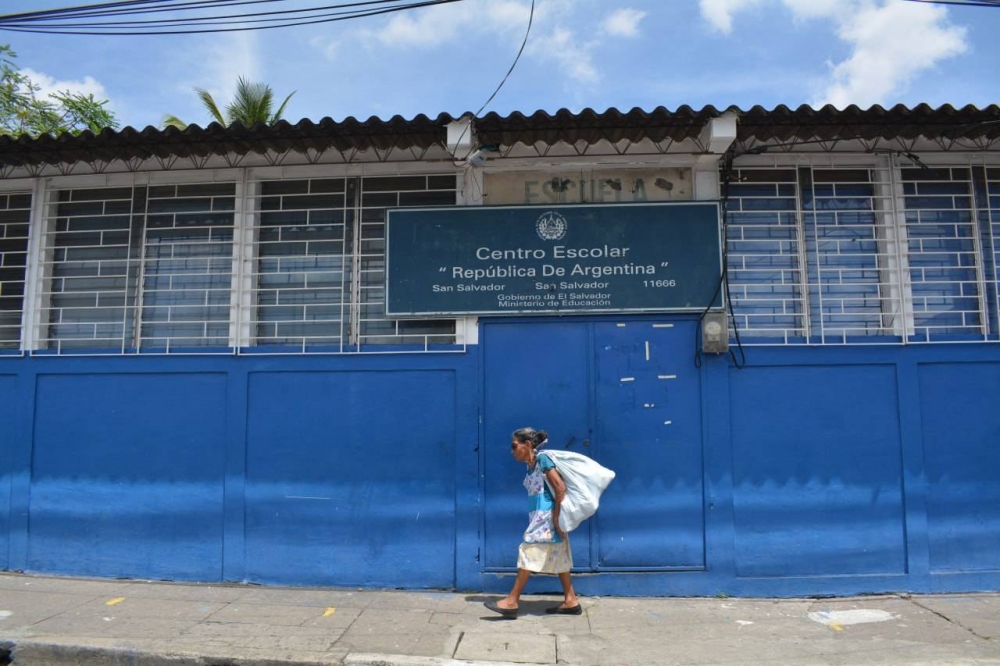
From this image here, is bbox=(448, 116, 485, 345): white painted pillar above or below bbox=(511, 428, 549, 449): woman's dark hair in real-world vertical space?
above

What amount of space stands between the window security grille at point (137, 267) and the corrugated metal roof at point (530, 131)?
0.56 m

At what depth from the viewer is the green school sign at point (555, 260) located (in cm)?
564

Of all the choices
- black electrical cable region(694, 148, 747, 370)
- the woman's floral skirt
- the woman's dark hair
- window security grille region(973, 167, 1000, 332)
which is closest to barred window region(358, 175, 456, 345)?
the woman's dark hair

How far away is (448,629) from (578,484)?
1383mm

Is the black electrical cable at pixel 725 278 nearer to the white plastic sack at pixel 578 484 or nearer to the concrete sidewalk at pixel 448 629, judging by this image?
the white plastic sack at pixel 578 484

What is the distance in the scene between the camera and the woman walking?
4.93 metres

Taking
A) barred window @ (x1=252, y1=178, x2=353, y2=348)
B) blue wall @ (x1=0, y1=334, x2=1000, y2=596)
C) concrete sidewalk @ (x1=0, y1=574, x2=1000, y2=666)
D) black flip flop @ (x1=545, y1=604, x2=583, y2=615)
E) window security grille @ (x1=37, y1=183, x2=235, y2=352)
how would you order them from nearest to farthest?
1. concrete sidewalk @ (x1=0, y1=574, x2=1000, y2=666)
2. black flip flop @ (x1=545, y1=604, x2=583, y2=615)
3. blue wall @ (x1=0, y1=334, x2=1000, y2=596)
4. barred window @ (x1=252, y1=178, x2=353, y2=348)
5. window security grille @ (x1=37, y1=183, x2=235, y2=352)

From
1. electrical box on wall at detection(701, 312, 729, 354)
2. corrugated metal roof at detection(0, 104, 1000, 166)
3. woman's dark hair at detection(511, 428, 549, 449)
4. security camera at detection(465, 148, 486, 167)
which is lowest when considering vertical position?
woman's dark hair at detection(511, 428, 549, 449)

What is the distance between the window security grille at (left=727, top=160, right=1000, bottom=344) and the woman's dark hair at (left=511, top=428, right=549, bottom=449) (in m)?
2.03

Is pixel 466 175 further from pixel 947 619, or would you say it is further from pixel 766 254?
pixel 947 619

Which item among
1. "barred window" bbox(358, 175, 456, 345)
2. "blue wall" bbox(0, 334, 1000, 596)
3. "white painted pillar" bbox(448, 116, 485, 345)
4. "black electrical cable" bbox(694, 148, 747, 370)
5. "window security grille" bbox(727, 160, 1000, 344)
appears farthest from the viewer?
"barred window" bbox(358, 175, 456, 345)

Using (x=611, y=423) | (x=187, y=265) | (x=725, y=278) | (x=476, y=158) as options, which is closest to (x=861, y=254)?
(x=725, y=278)

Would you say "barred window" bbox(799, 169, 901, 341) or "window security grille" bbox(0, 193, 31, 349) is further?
"window security grille" bbox(0, 193, 31, 349)

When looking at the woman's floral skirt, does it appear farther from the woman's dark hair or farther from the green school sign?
the green school sign
